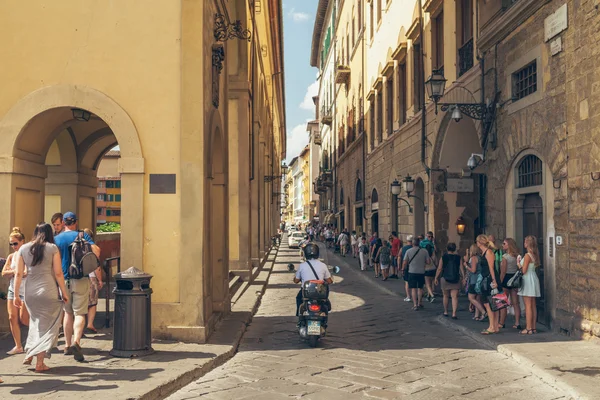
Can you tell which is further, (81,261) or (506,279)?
(506,279)

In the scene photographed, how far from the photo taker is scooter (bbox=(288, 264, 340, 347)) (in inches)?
339

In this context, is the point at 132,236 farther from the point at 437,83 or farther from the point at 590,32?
the point at 437,83

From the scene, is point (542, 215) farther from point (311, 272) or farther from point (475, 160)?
point (311, 272)

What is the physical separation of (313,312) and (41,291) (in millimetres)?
3820

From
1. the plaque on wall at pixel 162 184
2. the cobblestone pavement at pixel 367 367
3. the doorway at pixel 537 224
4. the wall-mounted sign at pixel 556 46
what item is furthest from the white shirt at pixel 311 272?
the wall-mounted sign at pixel 556 46

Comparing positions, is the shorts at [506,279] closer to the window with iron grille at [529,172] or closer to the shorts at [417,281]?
the window with iron grille at [529,172]

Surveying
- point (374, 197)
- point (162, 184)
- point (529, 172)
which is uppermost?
point (374, 197)

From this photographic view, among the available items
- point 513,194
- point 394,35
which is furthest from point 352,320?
point 394,35

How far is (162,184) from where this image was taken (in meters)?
8.41

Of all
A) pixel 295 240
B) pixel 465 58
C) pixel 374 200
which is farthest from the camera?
pixel 295 240

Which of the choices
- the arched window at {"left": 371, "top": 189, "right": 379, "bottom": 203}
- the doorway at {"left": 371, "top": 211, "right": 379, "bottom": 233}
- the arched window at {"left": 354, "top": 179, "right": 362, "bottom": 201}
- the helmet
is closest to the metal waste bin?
the helmet

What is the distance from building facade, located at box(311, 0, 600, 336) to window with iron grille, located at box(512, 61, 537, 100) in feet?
0.08

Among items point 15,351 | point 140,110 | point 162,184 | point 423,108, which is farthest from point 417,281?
point 15,351

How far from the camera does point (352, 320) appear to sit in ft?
37.1
